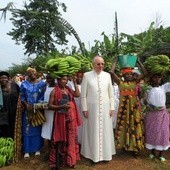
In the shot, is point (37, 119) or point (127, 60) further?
point (127, 60)

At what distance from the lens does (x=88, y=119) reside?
19.4 ft

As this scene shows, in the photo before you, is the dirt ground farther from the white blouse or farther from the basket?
the basket

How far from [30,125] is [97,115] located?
1255 mm

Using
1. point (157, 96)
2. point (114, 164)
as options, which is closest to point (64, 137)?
point (114, 164)

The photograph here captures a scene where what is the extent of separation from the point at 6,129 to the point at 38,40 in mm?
22618

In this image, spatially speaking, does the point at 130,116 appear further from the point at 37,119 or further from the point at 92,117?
the point at 37,119

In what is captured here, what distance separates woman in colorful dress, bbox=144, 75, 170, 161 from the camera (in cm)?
600

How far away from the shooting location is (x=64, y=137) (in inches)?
216

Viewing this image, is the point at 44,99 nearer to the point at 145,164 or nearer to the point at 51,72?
the point at 51,72

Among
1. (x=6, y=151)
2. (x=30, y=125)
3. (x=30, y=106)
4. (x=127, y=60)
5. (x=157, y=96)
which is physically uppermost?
(x=127, y=60)

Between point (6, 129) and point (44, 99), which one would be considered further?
point (6, 129)

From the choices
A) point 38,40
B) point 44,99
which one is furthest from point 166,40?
point 38,40

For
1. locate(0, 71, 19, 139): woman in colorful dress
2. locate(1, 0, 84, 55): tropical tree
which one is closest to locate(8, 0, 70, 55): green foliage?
locate(1, 0, 84, 55): tropical tree

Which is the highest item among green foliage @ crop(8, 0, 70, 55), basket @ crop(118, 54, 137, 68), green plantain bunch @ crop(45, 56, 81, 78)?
green foliage @ crop(8, 0, 70, 55)
